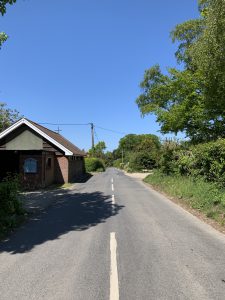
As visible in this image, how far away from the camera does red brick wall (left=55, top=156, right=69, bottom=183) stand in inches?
1194

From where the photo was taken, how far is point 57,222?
11547mm

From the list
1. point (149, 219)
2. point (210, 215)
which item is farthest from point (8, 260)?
point (210, 215)

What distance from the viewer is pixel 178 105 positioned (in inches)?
965

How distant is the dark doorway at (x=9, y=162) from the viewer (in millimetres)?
26984

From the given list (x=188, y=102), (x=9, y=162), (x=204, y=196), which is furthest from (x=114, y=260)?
(x=9, y=162)

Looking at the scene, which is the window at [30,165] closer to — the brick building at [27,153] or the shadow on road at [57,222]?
the brick building at [27,153]

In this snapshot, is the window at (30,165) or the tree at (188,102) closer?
the tree at (188,102)

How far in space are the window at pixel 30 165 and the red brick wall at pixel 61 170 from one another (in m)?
4.37

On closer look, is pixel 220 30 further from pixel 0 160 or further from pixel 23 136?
pixel 0 160

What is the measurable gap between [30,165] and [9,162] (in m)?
1.98

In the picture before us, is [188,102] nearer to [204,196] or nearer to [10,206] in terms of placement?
[204,196]

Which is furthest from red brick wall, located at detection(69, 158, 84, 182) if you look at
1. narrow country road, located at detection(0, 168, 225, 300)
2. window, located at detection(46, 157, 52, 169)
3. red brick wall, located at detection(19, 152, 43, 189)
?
narrow country road, located at detection(0, 168, 225, 300)

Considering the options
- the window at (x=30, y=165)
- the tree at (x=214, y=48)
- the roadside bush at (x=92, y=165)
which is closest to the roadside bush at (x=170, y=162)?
the tree at (x=214, y=48)

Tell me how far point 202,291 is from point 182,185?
13.5 metres
